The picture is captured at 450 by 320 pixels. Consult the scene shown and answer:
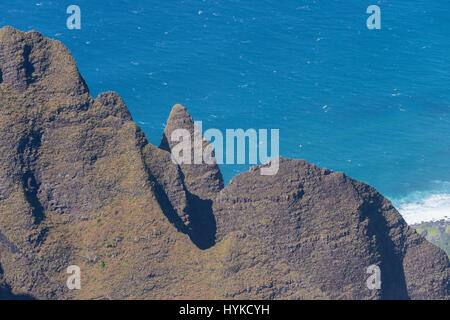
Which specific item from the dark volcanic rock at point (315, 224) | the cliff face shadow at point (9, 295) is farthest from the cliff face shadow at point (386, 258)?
the cliff face shadow at point (9, 295)

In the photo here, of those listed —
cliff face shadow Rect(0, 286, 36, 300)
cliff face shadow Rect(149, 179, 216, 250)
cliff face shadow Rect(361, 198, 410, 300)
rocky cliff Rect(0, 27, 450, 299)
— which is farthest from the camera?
cliff face shadow Rect(361, 198, 410, 300)

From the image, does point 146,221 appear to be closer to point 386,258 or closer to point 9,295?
point 9,295

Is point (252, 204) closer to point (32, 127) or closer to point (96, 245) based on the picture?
point (96, 245)

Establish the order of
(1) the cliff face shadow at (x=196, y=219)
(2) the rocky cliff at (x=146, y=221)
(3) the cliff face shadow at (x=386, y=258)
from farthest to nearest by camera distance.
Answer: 1. (3) the cliff face shadow at (x=386, y=258)
2. (1) the cliff face shadow at (x=196, y=219)
3. (2) the rocky cliff at (x=146, y=221)

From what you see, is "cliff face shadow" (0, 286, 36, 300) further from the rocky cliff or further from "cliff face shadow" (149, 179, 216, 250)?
"cliff face shadow" (149, 179, 216, 250)

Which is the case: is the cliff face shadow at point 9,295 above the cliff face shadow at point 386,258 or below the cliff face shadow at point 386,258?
below

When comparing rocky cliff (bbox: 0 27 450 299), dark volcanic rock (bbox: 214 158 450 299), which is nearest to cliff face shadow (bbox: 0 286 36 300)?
rocky cliff (bbox: 0 27 450 299)

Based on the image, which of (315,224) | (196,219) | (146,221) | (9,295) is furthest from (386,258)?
(9,295)

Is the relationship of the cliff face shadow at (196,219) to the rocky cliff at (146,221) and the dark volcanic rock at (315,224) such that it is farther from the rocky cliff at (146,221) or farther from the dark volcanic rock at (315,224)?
the dark volcanic rock at (315,224)

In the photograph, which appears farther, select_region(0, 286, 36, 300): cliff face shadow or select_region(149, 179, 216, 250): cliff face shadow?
select_region(149, 179, 216, 250): cliff face shadow
